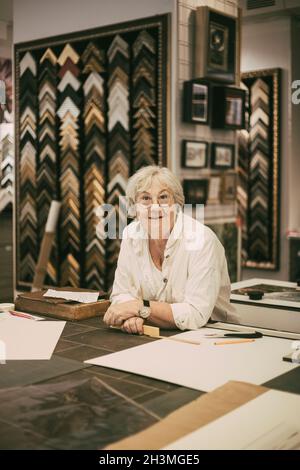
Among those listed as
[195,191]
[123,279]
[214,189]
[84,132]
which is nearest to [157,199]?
[123,279]

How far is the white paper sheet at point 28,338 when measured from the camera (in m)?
1.97

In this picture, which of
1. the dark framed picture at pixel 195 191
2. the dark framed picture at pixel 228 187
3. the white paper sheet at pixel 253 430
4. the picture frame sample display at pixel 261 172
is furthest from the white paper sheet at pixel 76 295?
the picture frame sample display at pixel 261 172

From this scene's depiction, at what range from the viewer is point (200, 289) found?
2.54 metres

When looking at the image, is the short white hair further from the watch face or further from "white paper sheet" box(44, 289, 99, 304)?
the watch face

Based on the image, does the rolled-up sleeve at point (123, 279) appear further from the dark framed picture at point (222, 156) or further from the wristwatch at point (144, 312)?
the dark framed picture at point (222, 156)

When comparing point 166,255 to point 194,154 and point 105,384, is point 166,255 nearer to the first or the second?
point 105,384

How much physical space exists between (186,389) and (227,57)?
379cm

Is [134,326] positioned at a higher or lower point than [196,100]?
lower

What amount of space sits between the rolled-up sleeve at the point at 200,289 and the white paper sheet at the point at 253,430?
0.91 meters

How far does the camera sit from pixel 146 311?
2.40 meters

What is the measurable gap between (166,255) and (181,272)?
10 cm

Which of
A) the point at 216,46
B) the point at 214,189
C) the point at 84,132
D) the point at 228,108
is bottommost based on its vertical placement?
the point at 214,189

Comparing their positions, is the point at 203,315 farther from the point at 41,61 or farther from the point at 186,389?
the point at 41,61

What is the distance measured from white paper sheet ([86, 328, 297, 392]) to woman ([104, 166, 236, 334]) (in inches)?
18.9
